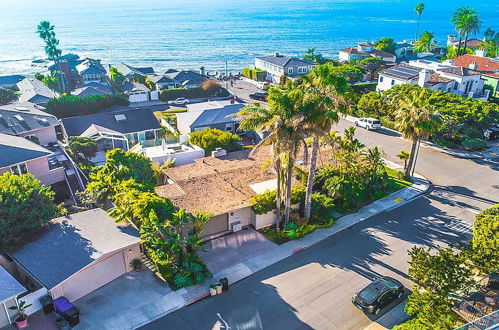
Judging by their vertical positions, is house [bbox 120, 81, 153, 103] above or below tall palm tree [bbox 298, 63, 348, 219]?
below

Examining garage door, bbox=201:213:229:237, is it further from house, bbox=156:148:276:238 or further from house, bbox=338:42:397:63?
house, bbox=338:42:397:63

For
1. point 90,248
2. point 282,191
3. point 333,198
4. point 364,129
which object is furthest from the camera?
point 364,129

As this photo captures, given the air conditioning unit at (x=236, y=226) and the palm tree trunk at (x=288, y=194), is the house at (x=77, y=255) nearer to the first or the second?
the air conditioning unit at (x=236, y=226)

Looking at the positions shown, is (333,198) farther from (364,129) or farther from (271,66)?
(271,66)

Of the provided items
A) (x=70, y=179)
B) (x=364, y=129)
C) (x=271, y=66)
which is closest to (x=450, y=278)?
(x=70, y=179)

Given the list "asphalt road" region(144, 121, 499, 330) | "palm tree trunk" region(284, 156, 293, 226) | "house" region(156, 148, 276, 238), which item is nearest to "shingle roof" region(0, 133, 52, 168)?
"house" region(156, 148, 276, 238)

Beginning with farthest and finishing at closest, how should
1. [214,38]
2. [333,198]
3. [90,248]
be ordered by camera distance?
[214,38] < [333,198] < [90,248]
